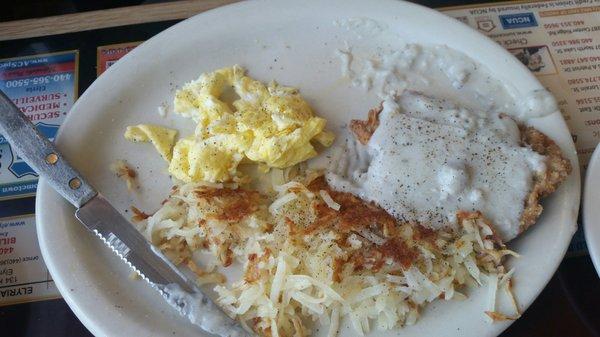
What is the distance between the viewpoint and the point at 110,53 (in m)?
2.25

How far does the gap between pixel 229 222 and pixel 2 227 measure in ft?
2.70

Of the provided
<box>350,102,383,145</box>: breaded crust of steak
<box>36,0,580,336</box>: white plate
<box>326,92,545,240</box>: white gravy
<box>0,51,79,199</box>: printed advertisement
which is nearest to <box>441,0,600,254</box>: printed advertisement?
<box>36,0,580,336</box>: white plate

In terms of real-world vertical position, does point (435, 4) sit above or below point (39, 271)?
above

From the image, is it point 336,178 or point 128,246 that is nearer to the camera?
point 128,246

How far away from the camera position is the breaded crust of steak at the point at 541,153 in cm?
163

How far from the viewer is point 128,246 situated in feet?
5.22

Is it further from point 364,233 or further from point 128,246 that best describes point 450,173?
point 128,246

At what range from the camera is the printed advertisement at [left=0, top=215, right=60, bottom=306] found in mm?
1762

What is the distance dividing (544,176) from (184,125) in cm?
118

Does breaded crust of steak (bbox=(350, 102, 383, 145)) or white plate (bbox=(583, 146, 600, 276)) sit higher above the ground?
breaded crust of steak (bbox=(350, 102, 383, 145))

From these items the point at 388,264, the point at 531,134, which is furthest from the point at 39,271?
the point at 531,134

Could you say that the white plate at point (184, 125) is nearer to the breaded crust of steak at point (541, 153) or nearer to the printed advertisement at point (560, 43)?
the breaded crust of steak at point (541, 153)

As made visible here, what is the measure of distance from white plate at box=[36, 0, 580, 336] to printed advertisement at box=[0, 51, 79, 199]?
0.27m

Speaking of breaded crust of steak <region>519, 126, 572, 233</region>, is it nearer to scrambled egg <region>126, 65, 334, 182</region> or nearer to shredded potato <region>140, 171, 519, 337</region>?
shredded potato <region>140, 171, 519, 337</region>
